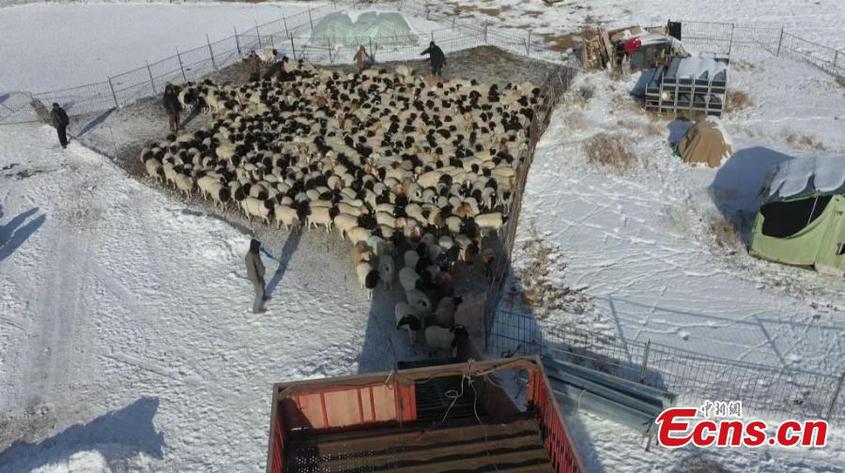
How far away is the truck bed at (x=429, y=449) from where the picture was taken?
8.60 metres

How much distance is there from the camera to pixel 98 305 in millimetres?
14539

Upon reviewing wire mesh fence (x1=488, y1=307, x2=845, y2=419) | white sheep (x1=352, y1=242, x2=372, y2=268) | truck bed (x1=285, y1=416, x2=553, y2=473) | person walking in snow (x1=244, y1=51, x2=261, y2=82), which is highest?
person walking in snow (x1=244, y1=51, x2=261, y2=82)

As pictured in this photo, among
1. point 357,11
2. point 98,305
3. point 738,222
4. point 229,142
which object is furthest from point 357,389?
point 357,11

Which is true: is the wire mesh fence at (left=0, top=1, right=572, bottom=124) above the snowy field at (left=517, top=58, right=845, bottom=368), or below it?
above

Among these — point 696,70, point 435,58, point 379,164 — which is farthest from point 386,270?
point 696,70

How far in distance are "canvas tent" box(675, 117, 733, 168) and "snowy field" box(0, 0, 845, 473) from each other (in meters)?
0.47

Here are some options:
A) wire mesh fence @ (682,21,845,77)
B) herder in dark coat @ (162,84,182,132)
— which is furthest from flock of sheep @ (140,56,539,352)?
wire mesh fence @ (682,21,845,77)

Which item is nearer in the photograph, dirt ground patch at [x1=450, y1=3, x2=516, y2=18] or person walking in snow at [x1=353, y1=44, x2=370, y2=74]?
person walking in snow at [x1=353, y1=44, x2=370, y2=74]

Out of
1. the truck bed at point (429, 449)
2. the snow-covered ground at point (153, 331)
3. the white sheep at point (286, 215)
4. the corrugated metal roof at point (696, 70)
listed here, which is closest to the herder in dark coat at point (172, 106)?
the snow-covered ground at point (153, 331)

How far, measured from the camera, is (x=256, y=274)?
13.6m

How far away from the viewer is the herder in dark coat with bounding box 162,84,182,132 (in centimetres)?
2262

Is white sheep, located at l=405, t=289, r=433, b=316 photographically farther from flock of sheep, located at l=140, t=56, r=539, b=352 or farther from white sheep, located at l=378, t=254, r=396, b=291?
white sheep, located at l=378, t=254, r=396, b=291

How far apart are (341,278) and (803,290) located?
34.7ft

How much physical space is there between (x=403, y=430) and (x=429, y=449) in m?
0.53
